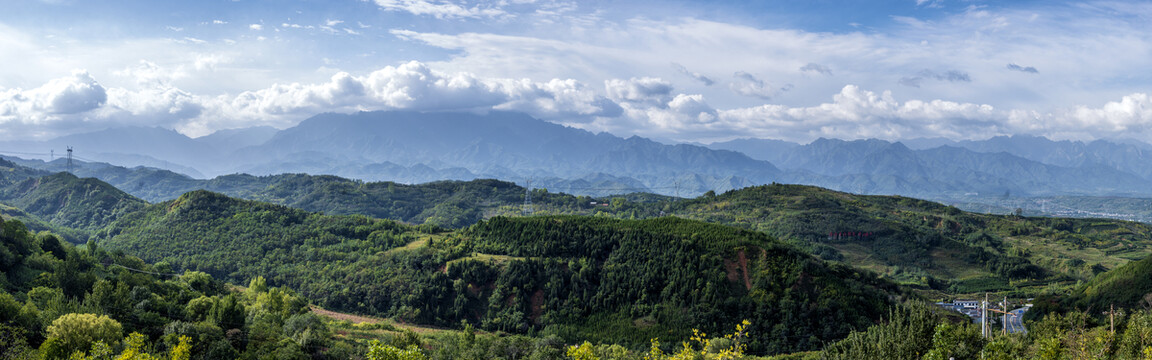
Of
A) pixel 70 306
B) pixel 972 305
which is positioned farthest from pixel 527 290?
pixel 972 305

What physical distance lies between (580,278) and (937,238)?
103176 mm

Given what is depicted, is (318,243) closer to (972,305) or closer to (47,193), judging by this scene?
(972,305)

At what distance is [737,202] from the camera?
192m

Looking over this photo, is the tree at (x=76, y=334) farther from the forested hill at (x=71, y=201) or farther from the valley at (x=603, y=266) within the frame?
the forested hill at (x=71, y=201)

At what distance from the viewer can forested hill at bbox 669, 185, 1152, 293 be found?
427 feet

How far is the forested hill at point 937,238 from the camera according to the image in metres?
130

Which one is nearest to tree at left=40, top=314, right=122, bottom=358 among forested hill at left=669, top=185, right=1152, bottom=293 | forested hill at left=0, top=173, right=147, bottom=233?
forested hill at left=669, top=185, right=1152, bottom=293

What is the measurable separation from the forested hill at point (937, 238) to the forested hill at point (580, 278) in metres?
50.8

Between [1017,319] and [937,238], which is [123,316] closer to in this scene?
[1017,319]

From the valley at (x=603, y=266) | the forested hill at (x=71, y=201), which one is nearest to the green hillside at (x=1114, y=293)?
the valley at (x=603, y=266)

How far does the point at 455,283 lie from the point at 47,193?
156 meters

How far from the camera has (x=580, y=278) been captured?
85.9 m

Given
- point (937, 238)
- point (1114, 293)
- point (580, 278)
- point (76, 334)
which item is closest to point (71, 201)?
point (580, 278)

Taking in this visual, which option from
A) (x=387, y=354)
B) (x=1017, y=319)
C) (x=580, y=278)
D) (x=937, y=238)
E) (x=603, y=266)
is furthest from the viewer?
(x=937, y=238)
